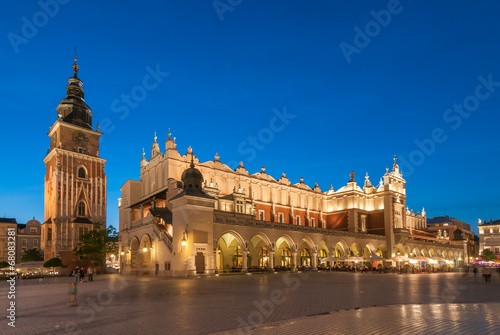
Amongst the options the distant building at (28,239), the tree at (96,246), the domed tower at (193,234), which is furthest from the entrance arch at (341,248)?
the distant building at (28,239)

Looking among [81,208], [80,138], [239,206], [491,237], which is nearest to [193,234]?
[239,206]

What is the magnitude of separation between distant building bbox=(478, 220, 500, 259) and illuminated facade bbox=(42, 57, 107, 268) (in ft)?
352

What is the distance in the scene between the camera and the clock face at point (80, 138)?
7788 cm

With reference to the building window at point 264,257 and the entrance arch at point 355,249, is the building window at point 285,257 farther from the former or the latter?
the entrance arch at point 355,249

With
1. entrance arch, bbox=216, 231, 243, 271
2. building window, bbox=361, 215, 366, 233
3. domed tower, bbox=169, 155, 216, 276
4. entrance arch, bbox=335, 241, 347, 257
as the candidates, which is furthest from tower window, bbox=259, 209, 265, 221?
domed tower, bbox=169, 155, 216, 276

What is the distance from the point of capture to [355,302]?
54.7 feet

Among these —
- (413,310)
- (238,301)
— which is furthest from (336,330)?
(238,301)

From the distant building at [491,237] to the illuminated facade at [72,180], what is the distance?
107m

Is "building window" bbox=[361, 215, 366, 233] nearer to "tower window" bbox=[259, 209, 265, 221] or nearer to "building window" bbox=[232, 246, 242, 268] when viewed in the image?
"tower window" bbox=[259, 209, 265, 221]

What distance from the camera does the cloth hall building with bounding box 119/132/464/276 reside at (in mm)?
41656

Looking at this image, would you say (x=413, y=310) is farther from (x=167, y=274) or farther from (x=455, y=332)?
(x=167, y=274)

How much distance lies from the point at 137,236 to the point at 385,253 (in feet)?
146

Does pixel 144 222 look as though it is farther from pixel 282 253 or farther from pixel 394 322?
pixel 394 322

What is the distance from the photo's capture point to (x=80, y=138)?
78.4 m
